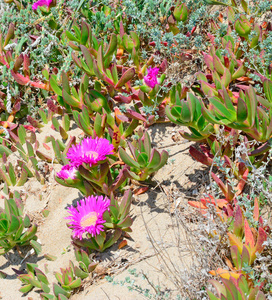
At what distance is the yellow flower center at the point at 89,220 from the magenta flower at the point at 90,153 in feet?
0.88

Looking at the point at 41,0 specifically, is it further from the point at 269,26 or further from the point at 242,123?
the point at 242,123

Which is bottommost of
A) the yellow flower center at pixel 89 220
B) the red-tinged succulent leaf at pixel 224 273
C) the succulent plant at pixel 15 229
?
the succulent plant at pixel 15 229

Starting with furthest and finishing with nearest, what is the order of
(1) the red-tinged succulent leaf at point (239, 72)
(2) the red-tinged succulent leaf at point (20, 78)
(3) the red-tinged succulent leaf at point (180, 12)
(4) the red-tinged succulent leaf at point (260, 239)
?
(2) the red-tinged succulent leaf at point (20, 78) < (3) the red-tinged succulent leaf at point (180, 12) < (1) the red-tinged succulent leaf at point (239, 72) < (4) the red-tinged succulent leaf at point (260, 239)

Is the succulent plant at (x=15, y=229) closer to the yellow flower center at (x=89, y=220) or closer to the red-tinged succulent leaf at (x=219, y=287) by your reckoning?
the yellow flower center at (x=89, y=220)

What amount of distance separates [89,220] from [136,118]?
2.53ft

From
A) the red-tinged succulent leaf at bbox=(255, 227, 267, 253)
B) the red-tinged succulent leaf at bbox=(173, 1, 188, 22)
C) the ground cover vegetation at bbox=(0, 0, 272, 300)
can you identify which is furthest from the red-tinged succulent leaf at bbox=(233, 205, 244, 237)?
the red-tinged succulent leaf at bbox=(173, 1, 188, 22)

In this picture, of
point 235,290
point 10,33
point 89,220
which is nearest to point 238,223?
point 235,290

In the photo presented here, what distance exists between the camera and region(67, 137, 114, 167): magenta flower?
188 cm

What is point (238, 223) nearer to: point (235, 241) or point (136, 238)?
point (235, 241)

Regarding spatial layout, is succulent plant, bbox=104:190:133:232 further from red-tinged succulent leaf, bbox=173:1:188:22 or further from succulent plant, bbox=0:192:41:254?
red-tinged succulent leaf, bbox=173:1:188:22

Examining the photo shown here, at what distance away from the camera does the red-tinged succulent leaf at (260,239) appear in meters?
1.49

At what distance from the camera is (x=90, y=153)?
194cm

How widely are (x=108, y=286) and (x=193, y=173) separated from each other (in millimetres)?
827

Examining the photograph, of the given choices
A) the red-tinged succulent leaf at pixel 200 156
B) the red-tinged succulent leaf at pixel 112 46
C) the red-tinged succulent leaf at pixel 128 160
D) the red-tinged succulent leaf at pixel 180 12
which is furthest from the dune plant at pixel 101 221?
the red-tinged succulent leaf at pixel 180 12
